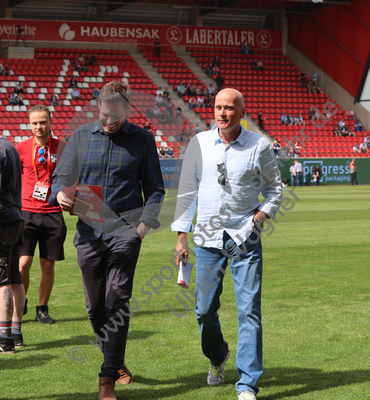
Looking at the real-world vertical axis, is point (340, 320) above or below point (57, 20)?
below

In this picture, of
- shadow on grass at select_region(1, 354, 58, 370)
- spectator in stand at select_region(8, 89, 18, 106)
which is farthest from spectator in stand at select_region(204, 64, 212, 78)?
shadow on grass at select_region(1, 354, 58, 370)

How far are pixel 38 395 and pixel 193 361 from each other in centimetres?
136

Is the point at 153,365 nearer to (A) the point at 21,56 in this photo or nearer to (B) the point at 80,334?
(B) the point at 80,334

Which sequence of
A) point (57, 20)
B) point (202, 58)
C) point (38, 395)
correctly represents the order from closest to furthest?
point (38, 395) < point (57, 20) < point (202, 58)

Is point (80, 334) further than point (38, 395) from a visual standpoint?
Yes

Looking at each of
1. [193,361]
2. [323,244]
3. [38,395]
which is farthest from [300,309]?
[323,244]

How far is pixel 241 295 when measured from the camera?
4102 millimetres

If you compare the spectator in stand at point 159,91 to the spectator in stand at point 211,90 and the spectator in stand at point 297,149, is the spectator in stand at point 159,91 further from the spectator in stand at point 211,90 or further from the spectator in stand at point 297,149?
the spectator in stand at point 297,149

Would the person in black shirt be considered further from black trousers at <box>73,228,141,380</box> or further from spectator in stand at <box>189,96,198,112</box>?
spectator in stand at <box>189,96,198,112</box>

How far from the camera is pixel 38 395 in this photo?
4.25 m

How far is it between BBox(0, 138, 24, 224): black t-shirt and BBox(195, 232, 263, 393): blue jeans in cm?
174

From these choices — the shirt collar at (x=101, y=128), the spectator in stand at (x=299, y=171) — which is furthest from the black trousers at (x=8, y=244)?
the spectator in stand at (x=299, y=171)

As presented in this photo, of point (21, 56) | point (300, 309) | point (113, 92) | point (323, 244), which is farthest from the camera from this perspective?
point (21, 56)

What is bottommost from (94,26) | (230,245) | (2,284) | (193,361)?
(193,361)
